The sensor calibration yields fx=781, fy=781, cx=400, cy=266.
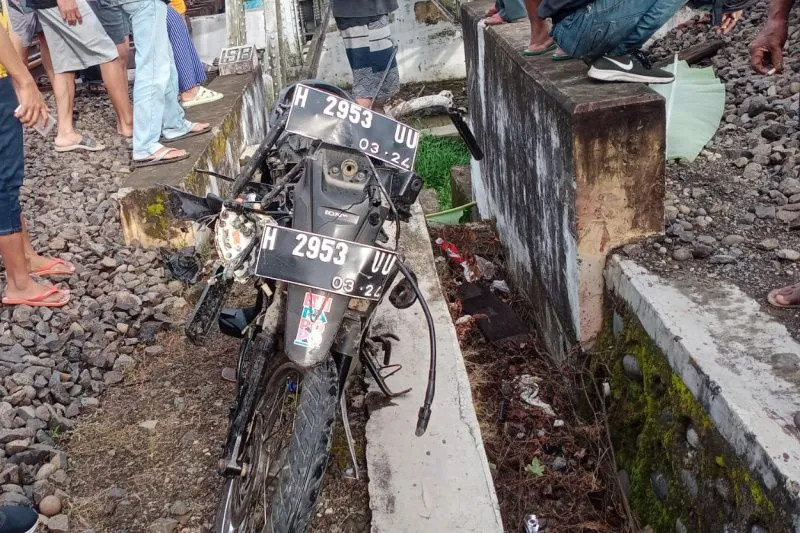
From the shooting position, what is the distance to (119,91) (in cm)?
572

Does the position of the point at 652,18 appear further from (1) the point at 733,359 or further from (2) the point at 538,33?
(1) the point at 733,359

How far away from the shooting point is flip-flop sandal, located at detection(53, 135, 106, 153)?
5.79 meters

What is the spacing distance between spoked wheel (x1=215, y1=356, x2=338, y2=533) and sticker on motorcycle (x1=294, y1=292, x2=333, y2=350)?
91 millimetres

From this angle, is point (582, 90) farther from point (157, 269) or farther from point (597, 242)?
point (157, 269)

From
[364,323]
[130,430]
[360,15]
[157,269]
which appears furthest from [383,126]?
[360,15]

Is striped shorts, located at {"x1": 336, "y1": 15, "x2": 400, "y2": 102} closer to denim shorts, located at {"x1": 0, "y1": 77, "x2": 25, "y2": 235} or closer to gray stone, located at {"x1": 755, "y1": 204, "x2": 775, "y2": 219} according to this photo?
denim shorts, located at {"x1": 0, "y1": 77, "x2": 25, "y2": 235}

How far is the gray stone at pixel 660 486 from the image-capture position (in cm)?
310

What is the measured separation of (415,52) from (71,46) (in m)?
5.73

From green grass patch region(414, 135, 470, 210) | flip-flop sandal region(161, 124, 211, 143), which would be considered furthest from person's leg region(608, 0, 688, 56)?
green grass patch region(414, 135, 470, 210)

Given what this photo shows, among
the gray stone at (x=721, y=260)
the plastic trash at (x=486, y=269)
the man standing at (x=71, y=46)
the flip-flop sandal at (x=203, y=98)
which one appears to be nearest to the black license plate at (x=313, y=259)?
the gray stone at (x=721, y=260)

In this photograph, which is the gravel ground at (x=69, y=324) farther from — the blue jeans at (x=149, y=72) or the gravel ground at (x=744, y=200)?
the gravel ground at (x=744, y=200)

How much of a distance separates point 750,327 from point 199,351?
266 cm

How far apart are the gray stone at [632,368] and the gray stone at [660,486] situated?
0.41 m

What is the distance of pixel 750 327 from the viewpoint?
2.91m
